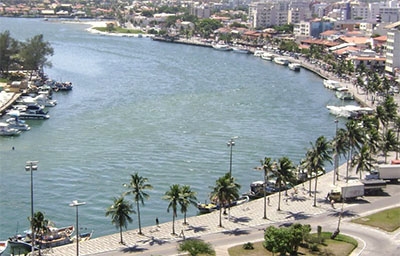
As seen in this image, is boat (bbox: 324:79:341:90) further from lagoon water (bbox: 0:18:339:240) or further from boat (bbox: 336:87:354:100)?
boat (bbox: 336:87:354:100)

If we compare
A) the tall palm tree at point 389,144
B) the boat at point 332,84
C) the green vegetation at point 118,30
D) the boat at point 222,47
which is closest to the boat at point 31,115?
the tall palm tree at point 389,144

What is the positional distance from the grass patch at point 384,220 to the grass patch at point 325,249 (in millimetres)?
1289

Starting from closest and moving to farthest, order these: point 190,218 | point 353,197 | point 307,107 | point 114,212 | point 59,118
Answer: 1. point 114,212
2. point 190,218
3. point 353,197
4. point 59,118
5. point 307,107

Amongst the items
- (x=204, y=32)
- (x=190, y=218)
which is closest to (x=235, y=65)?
(x=204, y=32)

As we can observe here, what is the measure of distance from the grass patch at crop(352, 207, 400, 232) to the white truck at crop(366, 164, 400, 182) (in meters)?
2.95

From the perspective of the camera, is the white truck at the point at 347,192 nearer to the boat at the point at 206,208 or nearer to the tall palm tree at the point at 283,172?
the tall palm tree at the point at 283,172

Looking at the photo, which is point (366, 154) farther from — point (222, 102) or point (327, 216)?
point (222, 102)

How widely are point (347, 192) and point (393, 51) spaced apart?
27.3m

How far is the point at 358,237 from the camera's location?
16000 mm

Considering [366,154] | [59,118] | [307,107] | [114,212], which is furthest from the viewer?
[307,107]

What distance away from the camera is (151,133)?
2838 centimetres

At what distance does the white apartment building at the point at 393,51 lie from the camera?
43.2 metres

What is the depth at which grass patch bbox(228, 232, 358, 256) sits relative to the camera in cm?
1489

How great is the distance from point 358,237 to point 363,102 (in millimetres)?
20828
